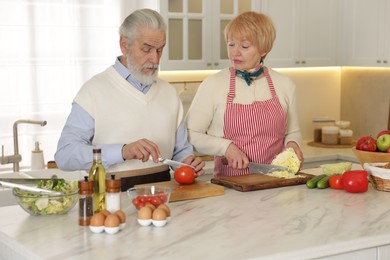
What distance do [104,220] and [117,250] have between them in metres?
0.21

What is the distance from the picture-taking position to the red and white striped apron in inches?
139

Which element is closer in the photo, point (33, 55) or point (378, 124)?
point (33, 55)

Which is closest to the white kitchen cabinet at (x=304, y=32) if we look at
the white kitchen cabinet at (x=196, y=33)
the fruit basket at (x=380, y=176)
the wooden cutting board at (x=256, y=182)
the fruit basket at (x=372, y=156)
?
the white kitchen cabinet at (x=196, y=33)

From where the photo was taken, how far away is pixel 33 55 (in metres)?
4.49

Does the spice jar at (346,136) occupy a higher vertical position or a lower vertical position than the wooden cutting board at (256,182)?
lower

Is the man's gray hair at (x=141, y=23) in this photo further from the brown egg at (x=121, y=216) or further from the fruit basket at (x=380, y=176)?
the fruit basket at (x=380, y=176)

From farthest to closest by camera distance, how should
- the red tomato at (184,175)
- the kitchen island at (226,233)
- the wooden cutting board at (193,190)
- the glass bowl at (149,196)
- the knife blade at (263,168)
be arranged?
the knife blade at (263,168) → the red tomato at (184,175) → the wooden cutting board at (193,190) → the glass bowl at (149,196) → the kitchen island at (226,233)

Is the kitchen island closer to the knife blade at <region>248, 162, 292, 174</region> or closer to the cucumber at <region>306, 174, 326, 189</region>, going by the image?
the cucumber at <region>306, 174, 326, 189</region>

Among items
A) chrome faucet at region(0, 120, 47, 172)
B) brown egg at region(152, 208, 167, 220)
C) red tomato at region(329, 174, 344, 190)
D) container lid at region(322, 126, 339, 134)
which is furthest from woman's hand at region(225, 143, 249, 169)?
container lid at region(322, 126, 339, 134)

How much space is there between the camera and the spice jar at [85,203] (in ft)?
7.93

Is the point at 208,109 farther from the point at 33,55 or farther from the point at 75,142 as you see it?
the point at 33,55

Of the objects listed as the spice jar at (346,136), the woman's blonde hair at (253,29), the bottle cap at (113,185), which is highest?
the woman's blonde hair at (253,29)

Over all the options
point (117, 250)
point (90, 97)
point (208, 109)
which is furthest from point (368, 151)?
point (117, 250)

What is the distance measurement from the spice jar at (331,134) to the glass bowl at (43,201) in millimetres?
3357
